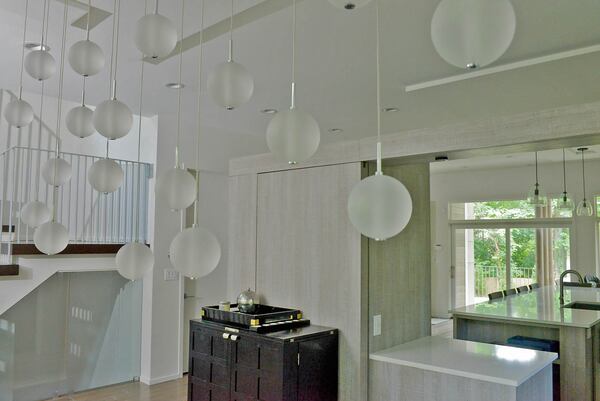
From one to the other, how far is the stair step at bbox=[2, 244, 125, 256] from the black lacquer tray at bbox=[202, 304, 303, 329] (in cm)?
238

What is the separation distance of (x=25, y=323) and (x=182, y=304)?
5.21 feet

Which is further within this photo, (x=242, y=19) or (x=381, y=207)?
(x=242, y=19)

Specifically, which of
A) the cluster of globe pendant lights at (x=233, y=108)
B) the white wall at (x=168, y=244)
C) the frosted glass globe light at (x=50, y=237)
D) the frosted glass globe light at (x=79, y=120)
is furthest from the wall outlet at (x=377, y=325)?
the white wall at (x=168, y=244)

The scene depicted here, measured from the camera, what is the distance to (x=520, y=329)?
4496 millimetres

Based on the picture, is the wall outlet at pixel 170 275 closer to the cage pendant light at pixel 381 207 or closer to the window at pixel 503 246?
the cage pendant light at pixel 381 207

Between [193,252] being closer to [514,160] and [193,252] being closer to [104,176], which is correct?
[104,176]

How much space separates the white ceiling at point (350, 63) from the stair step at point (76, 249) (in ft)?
5.04

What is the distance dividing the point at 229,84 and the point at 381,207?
1.75 feet

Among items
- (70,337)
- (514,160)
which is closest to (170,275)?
(70,337)

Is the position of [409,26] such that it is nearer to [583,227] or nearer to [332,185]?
[332,185]

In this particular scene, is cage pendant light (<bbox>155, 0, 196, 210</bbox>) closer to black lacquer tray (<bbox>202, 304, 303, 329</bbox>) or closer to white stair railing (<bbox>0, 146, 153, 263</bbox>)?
black lacquer tray (<bbox>202, 304, 303, 329</bbox>)

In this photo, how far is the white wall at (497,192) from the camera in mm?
8742

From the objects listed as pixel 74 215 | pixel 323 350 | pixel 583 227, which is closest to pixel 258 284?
pixel 323 350

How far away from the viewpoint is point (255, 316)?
116 inches
